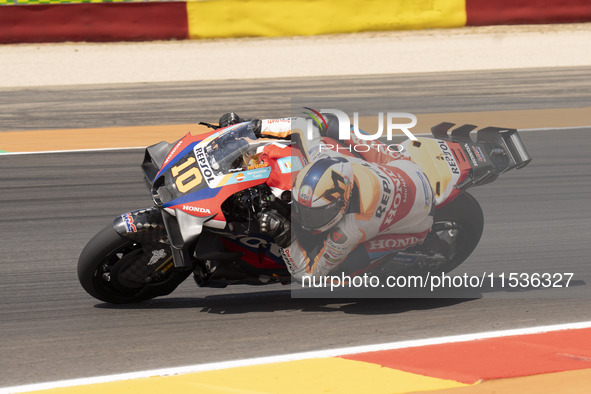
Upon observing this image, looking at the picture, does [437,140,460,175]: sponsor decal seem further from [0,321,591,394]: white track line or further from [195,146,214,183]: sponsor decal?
[195,146,214,183]: sponsor decal

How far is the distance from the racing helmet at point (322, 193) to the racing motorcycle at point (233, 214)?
11 cm

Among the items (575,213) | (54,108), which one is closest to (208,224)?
(575,213)

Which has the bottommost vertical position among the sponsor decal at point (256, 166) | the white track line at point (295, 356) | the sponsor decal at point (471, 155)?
the white track line at point (295, 356)

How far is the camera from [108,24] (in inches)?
762

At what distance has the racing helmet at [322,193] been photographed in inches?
203

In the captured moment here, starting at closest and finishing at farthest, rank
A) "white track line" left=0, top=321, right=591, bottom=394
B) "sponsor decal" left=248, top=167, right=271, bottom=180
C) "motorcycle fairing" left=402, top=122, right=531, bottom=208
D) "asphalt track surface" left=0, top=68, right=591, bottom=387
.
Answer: "white track line" left=0, top=321, right=591, bottom=394, "asphalt track surface" left=0, top=68, right=591, bottom=387, "sponsor decal" left=248, top=167, right=271, bottom=180, "motorcycle fairing" left=402, top=122, right=531, bottom=208

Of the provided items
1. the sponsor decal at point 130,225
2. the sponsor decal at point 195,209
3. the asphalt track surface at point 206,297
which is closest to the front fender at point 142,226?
the sponsor decal at point 130,225

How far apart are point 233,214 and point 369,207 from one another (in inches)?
33.4

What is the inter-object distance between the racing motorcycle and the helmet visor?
0.10 meters

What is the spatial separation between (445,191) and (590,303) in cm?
125

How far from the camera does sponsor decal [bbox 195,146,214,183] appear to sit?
5320 mm

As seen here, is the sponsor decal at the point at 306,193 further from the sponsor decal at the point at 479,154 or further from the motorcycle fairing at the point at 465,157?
the sponsor decal at the point at 479,154

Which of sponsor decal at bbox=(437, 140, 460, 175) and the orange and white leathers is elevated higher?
sponsor decal at bbox=(437, 140, 460, 175)

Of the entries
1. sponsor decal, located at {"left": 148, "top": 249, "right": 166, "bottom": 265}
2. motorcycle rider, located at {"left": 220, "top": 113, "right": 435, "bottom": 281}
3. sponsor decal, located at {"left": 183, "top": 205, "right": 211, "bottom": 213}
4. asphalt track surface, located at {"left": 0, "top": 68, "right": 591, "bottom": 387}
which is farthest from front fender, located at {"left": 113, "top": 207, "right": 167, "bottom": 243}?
motorcycle rider, located at {"left": 220, "top": 113, "right": 435, "bottom": 281}
